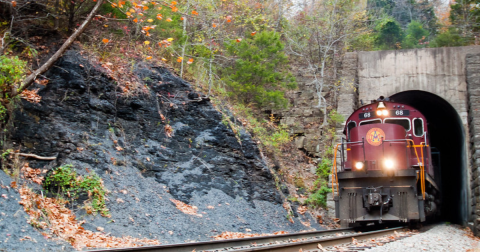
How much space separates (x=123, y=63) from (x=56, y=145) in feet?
13.4

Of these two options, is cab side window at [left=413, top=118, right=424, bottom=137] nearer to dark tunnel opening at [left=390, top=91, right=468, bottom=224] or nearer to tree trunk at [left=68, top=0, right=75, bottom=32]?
dark tunnel opening at [left=390, top=91, right=468, bottom=224]

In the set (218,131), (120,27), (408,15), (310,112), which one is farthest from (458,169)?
(408,15)

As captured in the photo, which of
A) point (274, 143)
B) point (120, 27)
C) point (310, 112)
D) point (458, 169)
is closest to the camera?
point (120, 27)

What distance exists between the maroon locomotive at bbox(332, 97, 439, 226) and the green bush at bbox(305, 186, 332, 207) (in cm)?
246

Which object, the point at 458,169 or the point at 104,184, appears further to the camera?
the point at 458,169

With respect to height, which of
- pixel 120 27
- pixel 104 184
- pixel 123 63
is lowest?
pixel 104 184

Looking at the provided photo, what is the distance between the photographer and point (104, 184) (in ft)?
26.6

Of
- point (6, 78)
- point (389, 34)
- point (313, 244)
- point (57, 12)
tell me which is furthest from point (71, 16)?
point (389, 34)

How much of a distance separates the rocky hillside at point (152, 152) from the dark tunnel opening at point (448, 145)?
7124mm

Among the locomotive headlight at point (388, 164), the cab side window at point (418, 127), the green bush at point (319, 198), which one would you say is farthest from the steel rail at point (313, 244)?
the green bush at point (319, 198)

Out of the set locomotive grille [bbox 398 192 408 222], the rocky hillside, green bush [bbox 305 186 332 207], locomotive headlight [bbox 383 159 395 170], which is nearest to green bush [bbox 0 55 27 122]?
the rocky hillside

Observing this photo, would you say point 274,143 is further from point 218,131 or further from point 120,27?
point 120,27

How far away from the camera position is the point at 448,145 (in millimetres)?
17969

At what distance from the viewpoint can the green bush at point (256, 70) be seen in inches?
592
